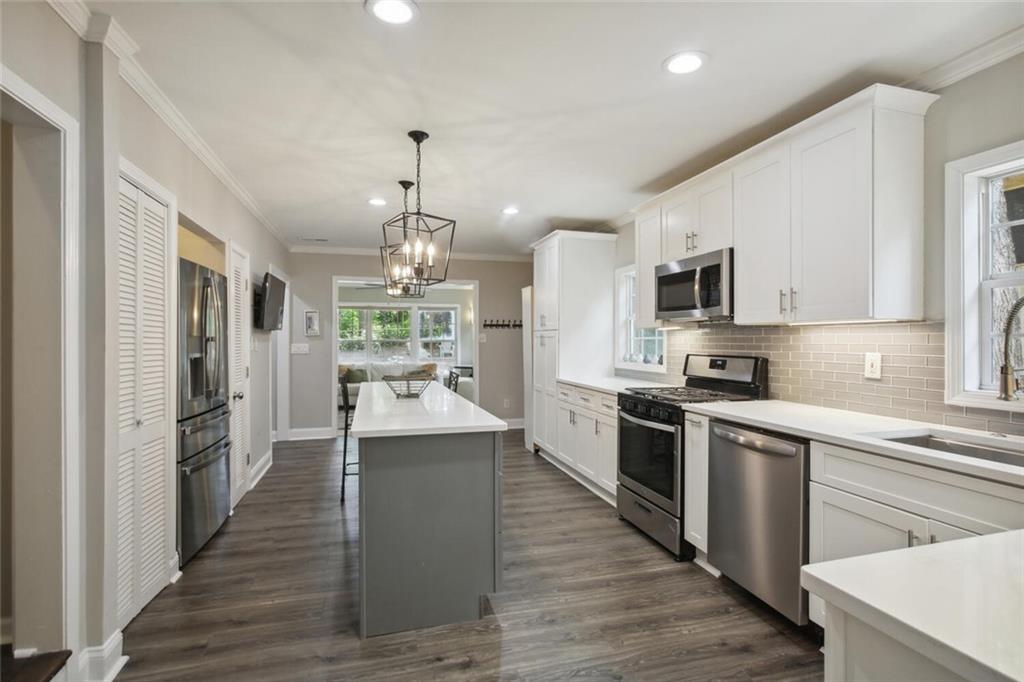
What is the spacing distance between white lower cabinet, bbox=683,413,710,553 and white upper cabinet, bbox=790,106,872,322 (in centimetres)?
77

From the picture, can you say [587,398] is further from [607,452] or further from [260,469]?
[260,469]

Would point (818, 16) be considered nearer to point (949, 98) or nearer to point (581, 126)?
point (949, 98)

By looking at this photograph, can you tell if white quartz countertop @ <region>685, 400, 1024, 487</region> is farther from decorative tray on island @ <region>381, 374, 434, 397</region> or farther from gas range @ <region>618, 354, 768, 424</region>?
decorative tray on island @ <region>381, 374, 434, 397</region>

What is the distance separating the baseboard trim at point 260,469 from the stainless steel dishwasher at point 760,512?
12.1 feet

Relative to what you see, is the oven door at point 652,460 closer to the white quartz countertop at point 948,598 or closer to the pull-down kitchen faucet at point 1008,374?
the pull-down kitchen faucet at point 1008,374

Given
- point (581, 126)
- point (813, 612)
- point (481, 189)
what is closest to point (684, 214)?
point (581, 126)

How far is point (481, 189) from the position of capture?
3.79 m

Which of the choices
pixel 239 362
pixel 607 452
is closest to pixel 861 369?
pixel 607 452

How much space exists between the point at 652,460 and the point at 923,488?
1.53 metres

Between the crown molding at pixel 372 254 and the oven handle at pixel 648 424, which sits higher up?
the crown molding at pixel 372 254

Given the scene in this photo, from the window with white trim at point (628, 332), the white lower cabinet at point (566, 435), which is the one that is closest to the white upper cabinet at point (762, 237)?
the window with white trim at point (628, 332)

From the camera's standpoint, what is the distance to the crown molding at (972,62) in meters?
1.84

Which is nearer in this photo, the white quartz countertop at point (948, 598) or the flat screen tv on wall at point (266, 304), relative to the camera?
the white quartz countertop at point (948, 598)

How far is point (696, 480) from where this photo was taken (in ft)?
8.87
